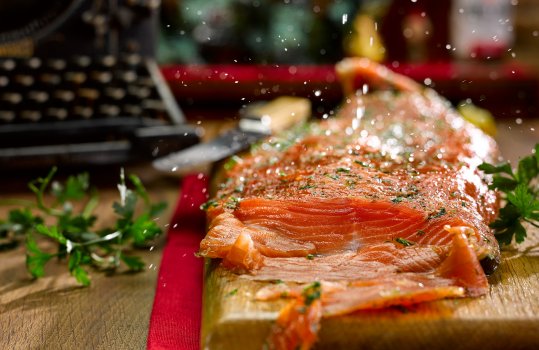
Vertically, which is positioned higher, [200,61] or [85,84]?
[200,61]

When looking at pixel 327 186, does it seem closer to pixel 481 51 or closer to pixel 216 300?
pixel 216 300

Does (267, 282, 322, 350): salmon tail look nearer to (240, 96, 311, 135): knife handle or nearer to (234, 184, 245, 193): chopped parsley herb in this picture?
(234, 184, 245, 193): chopped parsley herb

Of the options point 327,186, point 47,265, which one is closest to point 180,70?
point 47,265

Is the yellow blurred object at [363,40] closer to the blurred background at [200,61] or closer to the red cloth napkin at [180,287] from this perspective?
the blurred background at [200,61]

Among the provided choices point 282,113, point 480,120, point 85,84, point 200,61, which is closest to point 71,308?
point 85,84

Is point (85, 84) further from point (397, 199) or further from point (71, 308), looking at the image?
point (397, 199)

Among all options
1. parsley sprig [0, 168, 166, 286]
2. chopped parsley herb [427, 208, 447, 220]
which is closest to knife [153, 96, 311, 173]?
parsley sprig [0, 168, 166, 286]
